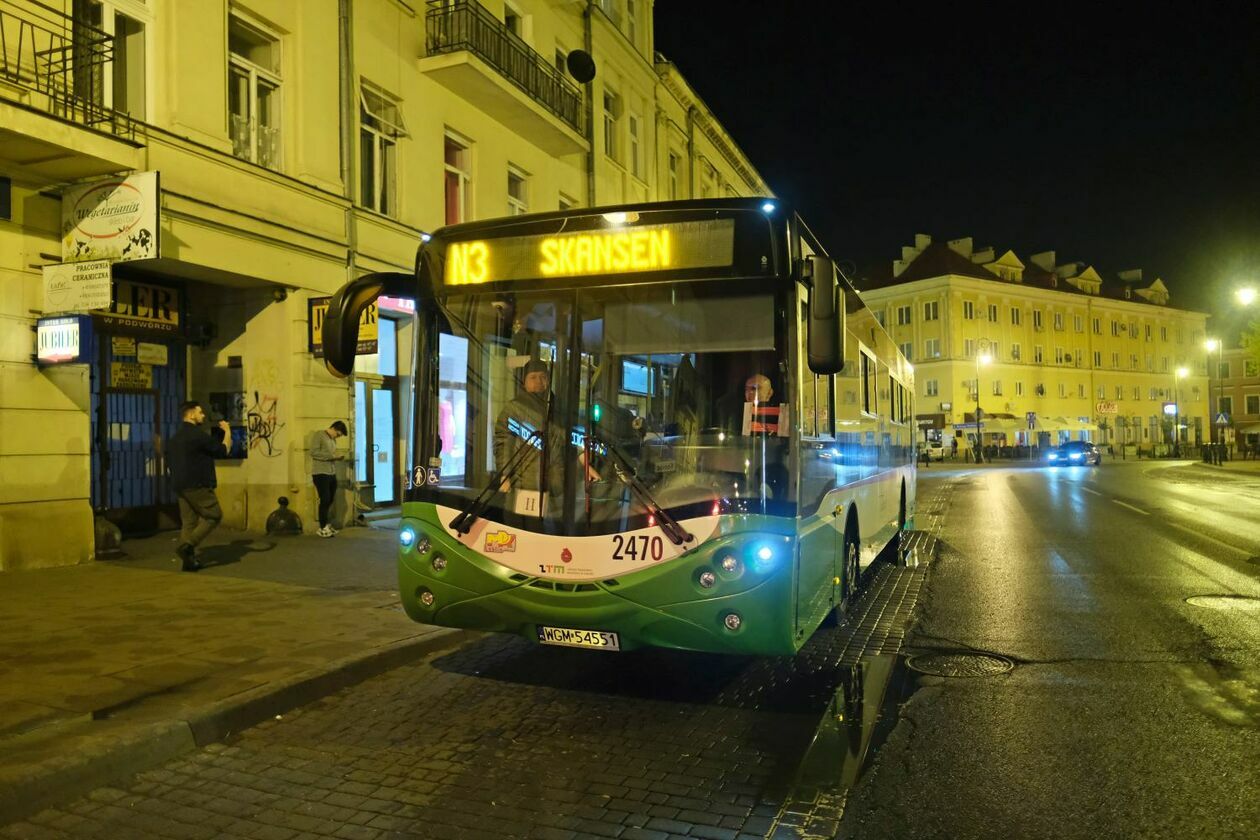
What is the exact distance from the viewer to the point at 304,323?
13086mm

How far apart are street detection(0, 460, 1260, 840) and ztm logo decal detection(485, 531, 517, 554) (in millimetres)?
1043

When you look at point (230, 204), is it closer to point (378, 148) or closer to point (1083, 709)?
point (378, 148)

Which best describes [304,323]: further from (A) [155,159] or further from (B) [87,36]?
(B) [87,36]

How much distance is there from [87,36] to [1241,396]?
A: 10733cm

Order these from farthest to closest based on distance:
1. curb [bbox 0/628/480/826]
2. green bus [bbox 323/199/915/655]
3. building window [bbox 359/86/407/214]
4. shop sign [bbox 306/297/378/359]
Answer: building window [bbox 359/86/407/214] < shop sign [bbox 306/297/378/359] < green bus [bbox 323/199/915/655] < curb [bbox 0/628/480/826]

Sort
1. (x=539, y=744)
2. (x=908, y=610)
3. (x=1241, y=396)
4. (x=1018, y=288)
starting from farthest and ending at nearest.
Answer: (x=1241, y=396) < (x=1018, y=288) < (x=908, y=610) < (x=539, y=744)

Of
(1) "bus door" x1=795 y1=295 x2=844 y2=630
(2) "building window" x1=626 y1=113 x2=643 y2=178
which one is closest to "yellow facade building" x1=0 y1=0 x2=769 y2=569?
(2) "building window" x1=626 y1=113 x2=643 y2=178

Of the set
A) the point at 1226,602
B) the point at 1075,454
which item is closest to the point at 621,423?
the point at 1226,602

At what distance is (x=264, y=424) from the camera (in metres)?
13.2

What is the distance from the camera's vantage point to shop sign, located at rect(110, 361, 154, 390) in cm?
1193

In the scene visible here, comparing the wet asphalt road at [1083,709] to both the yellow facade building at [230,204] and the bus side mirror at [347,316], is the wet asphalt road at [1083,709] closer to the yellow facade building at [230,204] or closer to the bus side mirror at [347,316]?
the bus side mirror at [347,316]

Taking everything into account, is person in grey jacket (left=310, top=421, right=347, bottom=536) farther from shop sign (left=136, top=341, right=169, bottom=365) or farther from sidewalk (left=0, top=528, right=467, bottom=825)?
shop sign (left=136, top=341, right=169, bottom=365)

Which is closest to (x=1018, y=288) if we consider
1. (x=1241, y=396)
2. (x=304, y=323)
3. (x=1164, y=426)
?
(x=1164, y=426)

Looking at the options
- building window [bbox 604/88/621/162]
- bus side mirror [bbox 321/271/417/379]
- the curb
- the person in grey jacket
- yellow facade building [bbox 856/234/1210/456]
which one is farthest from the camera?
yellow facade building [bbox 856/234/1210/456]
